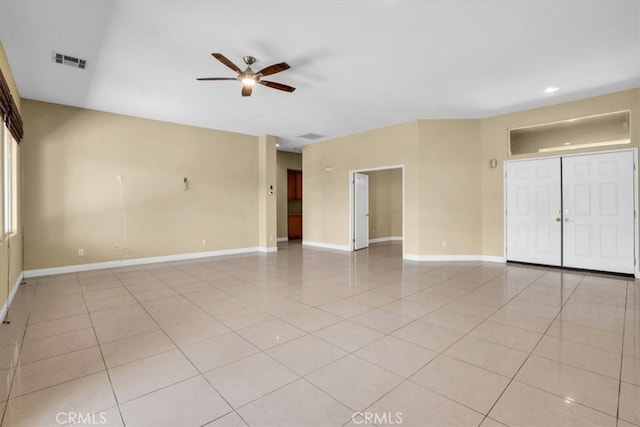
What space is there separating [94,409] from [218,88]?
13.8ft

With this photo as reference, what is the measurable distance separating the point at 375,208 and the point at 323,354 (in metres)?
7.43

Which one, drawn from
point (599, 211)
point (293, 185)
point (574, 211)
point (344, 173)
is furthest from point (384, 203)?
point (599, 211)

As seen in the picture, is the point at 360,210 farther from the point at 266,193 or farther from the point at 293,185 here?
the point at 293,185

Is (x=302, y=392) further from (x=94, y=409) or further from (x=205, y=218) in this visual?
(x=205, y=218)

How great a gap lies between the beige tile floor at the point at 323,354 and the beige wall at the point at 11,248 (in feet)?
0.97

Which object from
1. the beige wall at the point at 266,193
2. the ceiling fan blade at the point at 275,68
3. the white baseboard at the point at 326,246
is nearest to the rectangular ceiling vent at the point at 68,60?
the ceiling fan blade at the point at 275,68

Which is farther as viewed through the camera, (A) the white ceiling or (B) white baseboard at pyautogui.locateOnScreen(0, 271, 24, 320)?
(B) white baseboard at pyautogui.locateOnScreen(0, 271, 24, 320)

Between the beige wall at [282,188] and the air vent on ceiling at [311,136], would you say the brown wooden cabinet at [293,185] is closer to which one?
the beige wall at [282,188]

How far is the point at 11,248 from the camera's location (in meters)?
3.98

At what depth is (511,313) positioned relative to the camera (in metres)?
3.30

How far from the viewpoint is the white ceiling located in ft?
9.31

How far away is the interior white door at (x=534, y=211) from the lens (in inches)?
215

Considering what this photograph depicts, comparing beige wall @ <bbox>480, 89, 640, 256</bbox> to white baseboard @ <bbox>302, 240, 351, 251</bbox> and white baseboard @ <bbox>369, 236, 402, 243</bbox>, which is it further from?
white baseboard @ <bbox>369, 236, 402, 243</bbox>

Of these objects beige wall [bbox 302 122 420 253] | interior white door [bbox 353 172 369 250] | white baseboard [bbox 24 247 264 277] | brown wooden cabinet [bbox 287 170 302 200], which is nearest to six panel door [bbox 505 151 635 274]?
beige wall [bbox 302 122 420 253]
